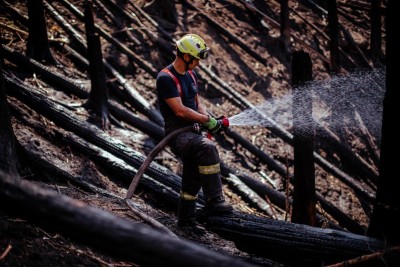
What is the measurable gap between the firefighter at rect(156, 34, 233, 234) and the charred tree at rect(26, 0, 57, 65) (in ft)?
12.5

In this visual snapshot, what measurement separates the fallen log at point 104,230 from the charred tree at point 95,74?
4.29 meters

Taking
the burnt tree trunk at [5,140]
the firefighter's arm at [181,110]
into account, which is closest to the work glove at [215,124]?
the firefighter's arm at [181,110]

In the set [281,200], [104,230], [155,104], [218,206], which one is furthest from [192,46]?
[155,104]

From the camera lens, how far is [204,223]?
408 centimetres

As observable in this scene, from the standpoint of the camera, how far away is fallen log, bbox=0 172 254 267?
1.67 metres

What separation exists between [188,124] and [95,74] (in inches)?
109

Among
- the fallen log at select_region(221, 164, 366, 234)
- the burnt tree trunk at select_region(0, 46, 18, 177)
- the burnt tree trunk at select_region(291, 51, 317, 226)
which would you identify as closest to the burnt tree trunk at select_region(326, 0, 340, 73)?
the fallen log at select_region(221, 164, 366, 234)

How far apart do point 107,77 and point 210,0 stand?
468cm

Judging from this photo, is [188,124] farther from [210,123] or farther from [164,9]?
[164,9]

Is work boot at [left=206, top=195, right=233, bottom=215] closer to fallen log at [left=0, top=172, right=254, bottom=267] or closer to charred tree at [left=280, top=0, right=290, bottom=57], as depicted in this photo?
fallen log at [left=0, top=172, right=254, bottom=267]

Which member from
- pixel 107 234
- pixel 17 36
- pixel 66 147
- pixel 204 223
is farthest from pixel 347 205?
pixel 17 36

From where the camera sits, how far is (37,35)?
6.54m

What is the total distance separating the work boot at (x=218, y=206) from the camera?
3.92 meters

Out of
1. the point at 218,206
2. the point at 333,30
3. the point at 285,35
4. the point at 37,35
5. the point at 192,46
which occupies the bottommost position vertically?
the point at 218,206
